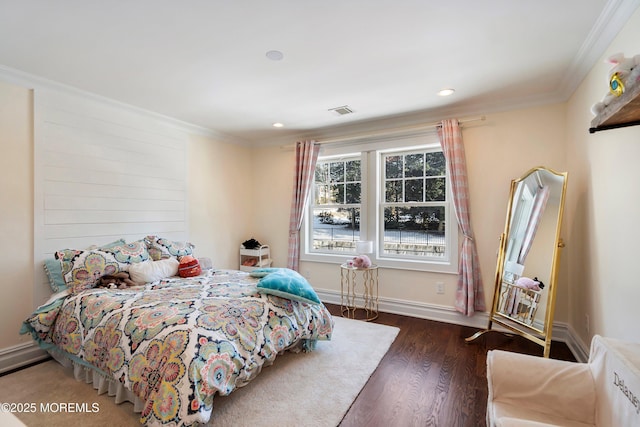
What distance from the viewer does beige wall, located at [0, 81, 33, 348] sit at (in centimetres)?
249

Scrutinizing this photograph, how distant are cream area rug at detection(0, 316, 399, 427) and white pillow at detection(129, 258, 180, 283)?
0.87m

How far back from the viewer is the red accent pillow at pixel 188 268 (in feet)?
10.3

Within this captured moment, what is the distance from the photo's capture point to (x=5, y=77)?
8.12 feet

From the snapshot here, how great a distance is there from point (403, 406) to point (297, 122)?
3.30 m

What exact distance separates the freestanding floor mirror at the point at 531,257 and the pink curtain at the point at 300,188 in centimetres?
249

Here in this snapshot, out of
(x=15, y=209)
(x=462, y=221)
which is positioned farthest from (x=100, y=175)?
(x=462, y=221)

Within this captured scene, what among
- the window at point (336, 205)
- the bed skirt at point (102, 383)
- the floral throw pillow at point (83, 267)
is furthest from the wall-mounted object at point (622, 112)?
the floral throw pillow at point (83, 267)

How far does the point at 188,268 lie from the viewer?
10.3 ft

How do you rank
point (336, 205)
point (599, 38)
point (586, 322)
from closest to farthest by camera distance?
1. point (599, 38)
2. point (586, 322)
3. point (336, 205)

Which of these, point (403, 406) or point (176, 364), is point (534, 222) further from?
point (176, 364)

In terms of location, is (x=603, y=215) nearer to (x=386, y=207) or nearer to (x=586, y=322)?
(x=586, y=322)

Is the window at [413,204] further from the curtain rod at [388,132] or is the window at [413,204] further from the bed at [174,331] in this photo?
the bed at [174,331]

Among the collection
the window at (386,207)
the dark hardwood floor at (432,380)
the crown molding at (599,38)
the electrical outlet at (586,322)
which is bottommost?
the dark hardwood floor at (432,380)

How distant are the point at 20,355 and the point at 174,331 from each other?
6.41ft
